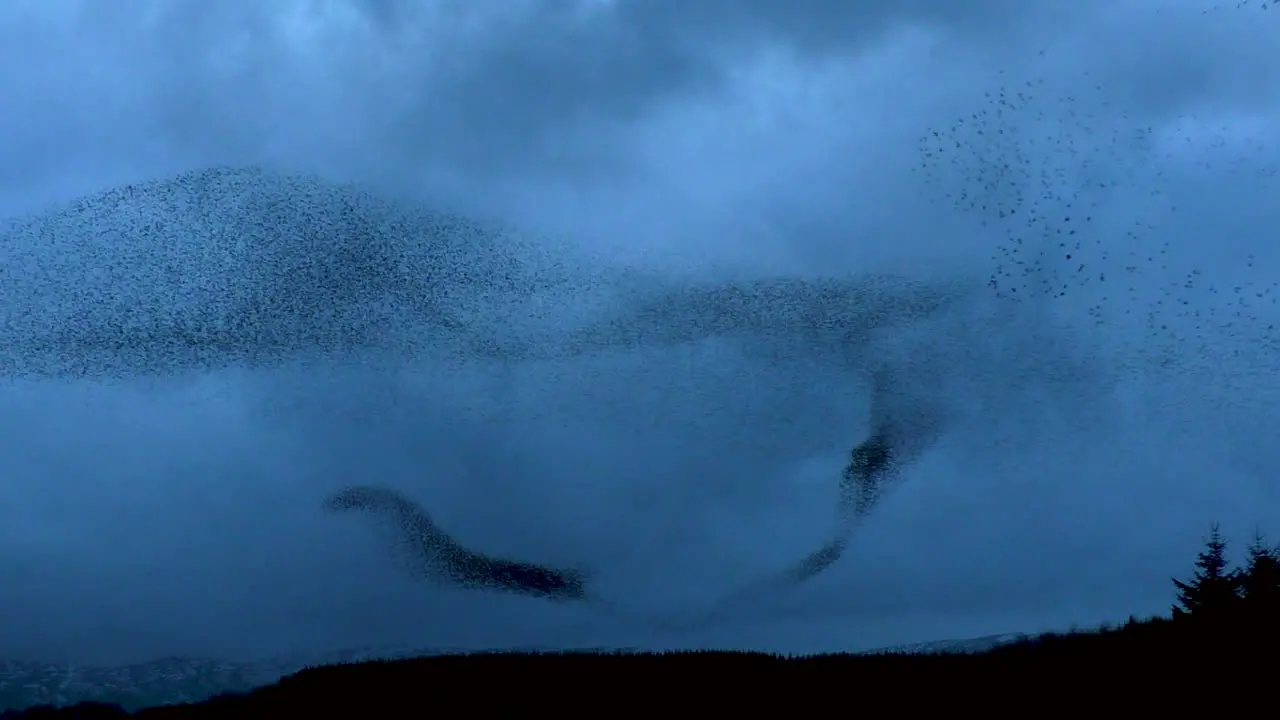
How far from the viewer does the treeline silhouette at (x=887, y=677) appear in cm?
6831

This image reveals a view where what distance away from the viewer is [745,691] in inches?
3711

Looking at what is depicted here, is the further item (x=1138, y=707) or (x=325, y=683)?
(x=325, y=683)

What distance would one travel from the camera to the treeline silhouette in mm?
68312

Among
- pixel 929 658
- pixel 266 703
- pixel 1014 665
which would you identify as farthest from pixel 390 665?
pixel 1014 665

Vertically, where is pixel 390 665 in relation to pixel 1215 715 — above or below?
above

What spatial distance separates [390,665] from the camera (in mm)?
123562

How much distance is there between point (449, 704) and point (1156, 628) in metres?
55.8

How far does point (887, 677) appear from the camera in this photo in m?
94.2

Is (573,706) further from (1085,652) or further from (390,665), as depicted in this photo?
(1085,652)

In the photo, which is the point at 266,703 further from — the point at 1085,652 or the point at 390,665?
the point at 1085,652

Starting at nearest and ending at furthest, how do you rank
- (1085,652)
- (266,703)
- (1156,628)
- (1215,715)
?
1. (1215,715)
2. (1085,652)
3. (1156,628)
4. (266,703)

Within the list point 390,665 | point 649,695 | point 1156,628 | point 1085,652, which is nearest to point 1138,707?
point 1085,652

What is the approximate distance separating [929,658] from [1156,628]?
16791mm

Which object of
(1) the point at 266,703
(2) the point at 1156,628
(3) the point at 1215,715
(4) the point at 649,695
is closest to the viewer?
(3) the point at 1215,715
